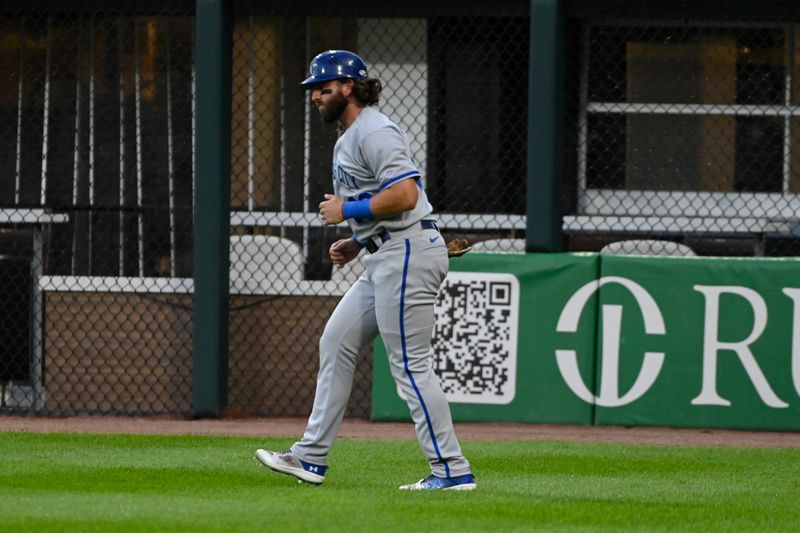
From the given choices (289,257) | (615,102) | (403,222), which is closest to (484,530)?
(403,222)

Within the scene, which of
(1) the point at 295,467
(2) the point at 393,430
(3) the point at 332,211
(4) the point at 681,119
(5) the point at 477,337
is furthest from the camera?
(4) the point at 681,119

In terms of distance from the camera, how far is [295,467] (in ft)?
22.0

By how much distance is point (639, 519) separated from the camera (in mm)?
5934

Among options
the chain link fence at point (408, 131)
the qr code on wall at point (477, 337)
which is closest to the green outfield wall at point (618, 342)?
the qr code on wall at point (477, 337)

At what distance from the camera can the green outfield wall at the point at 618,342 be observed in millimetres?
10211

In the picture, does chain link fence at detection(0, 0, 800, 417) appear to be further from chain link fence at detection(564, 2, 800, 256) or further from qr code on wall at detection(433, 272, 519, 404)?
qr code on wall at detection(433, 272, 519, 404)

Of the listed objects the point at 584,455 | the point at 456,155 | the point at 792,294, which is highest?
the point at 456,155

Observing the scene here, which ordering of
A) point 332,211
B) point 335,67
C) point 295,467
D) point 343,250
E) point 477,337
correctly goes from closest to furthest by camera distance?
point 332,211, point 335,67, point 295,467, point 343,250, point 477,337

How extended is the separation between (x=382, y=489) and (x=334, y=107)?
5.64ft

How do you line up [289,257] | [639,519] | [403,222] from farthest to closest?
[289,257]
[403,222]
[639,519]

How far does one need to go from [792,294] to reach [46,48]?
597 cm

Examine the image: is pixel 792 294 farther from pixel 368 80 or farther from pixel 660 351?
pixel 368 80

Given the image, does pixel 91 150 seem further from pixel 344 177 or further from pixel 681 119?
pixel 344 177

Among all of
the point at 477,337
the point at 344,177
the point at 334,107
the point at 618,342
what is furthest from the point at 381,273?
the point at 618,342
